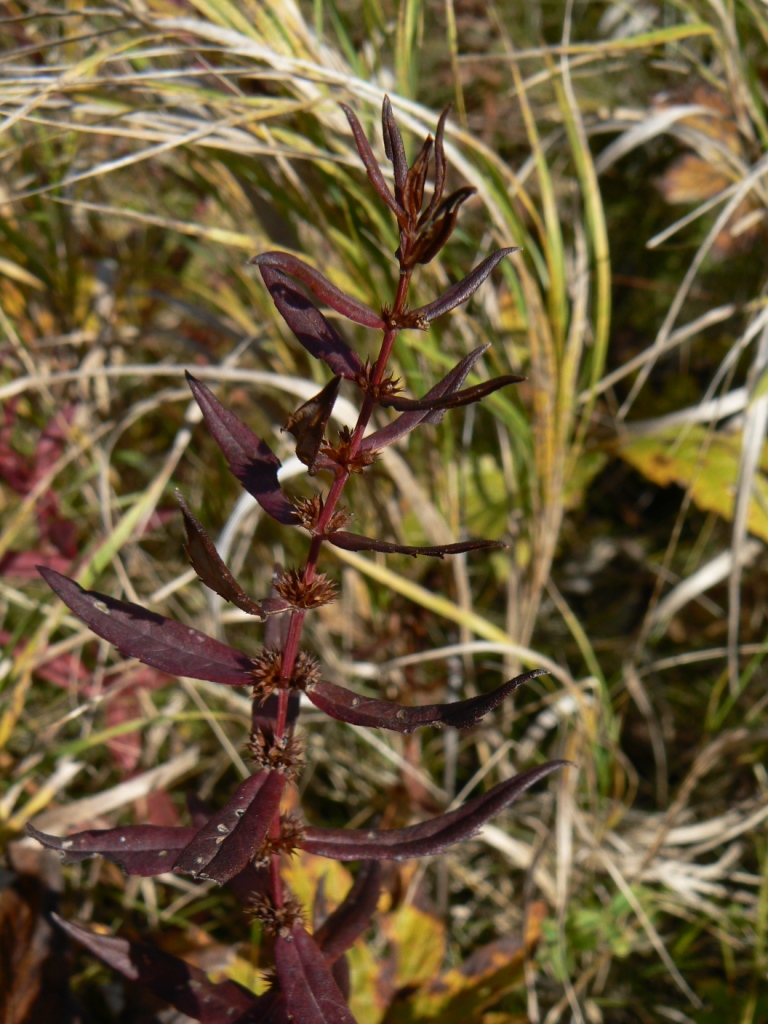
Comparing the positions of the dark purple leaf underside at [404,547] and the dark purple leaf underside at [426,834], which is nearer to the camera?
the dark purple leaf underside at [404,547]

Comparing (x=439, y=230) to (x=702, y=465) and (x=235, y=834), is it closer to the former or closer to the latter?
(x=235, y=834)

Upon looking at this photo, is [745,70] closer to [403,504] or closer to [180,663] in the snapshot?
[403,504]

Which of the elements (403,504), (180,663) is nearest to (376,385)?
(180,663)

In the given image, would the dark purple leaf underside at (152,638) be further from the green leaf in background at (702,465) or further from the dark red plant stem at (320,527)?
the green leaf in background at (702,465)

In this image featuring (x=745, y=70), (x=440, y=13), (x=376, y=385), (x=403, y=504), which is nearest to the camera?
(x=376, y=385)

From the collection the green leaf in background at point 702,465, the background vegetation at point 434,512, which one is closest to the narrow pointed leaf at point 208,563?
the background vegetation at point 434,512
